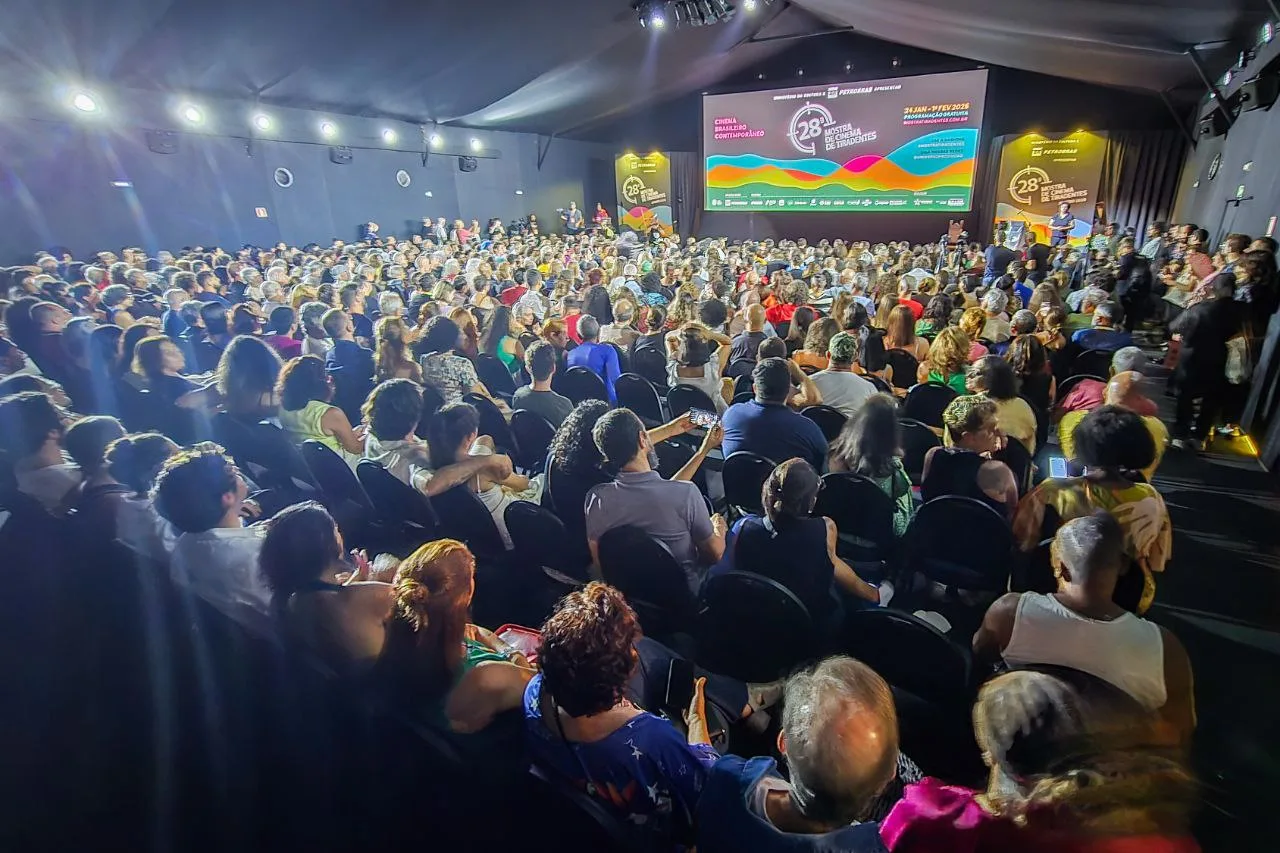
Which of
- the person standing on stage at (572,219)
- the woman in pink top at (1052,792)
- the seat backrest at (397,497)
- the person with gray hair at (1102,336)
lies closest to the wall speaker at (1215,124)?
the person with gray hair at (1102,336)

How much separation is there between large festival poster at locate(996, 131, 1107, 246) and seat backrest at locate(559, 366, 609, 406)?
15371 millimetres

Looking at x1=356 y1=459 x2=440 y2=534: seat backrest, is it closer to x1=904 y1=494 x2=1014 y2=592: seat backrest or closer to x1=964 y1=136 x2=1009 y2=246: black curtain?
x1=904 y1=494 x2=1014 y2=592: seat backrest

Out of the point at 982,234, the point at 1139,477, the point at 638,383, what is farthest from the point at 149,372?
the point at 982,234

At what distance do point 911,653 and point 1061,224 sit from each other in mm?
16822

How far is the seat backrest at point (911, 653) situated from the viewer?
1.84 metres

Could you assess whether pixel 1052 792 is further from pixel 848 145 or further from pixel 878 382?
pixel 848 145

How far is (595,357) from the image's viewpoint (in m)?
5.08

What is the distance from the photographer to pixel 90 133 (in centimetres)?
1081

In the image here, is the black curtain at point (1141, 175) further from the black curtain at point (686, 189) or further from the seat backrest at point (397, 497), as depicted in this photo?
the seat backrest at point (397, 497)

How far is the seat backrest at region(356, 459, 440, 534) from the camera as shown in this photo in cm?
297

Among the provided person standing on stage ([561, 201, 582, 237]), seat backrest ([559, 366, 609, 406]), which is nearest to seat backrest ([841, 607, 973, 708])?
seat backrest ([559, 366, 609, 406])

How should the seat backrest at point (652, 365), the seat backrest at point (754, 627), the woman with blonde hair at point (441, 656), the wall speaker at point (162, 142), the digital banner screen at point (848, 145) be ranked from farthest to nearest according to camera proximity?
1. the digital banner screen at point (848, 145)
2. the wall speaker at point (162, 142)
3. the seat backrest at point (652, 365)
4. the seat backrest at point (754, 627)
5. the woman with blonde hair at point (441, 656)

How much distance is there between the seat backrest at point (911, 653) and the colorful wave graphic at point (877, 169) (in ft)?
54.5

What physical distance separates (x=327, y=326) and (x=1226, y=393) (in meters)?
7.38
